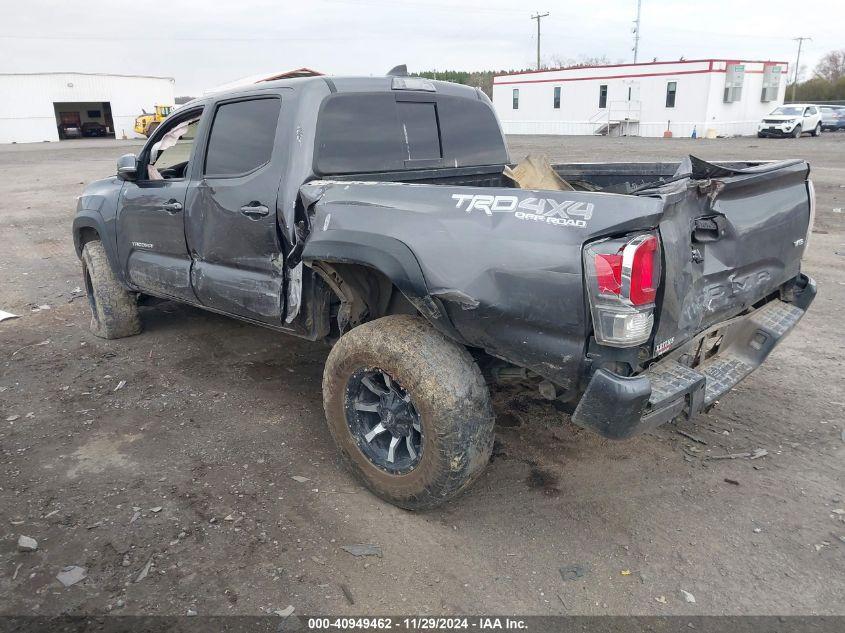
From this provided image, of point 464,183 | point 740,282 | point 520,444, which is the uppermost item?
point 464,183

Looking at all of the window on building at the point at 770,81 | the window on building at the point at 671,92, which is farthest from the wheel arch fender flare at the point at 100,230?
the window on building at the point at 770,81

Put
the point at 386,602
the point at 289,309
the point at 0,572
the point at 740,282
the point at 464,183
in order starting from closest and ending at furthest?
the point at 386,602 < the point at 0,572 < the point at 740,282 < the point at 289,309 < the point at 464,183

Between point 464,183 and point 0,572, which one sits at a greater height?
point 464,183

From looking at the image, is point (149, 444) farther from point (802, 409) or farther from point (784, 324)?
point (802, 409)

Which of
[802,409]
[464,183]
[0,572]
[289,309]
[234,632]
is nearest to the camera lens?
[234,632]

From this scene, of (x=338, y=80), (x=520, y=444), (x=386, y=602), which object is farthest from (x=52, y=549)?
(x=338, y=80)

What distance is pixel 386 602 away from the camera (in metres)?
2.56

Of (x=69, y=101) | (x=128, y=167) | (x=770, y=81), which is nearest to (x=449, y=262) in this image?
(x=128, y=167)

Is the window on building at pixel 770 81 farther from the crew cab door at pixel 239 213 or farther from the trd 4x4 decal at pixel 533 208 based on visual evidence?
the trd 4x4 decal at pixel 533 208

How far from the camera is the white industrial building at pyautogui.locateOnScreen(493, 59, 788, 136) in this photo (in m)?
35.1

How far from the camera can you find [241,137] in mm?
3945

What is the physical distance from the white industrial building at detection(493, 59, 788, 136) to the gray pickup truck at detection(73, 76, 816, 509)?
35.5m

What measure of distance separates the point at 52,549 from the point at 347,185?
2.19 m

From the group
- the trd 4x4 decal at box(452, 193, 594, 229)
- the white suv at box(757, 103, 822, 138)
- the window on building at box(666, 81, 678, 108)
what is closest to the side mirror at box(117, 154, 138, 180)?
the trd 4x4 decal at box(452, 193, 594, 229)
